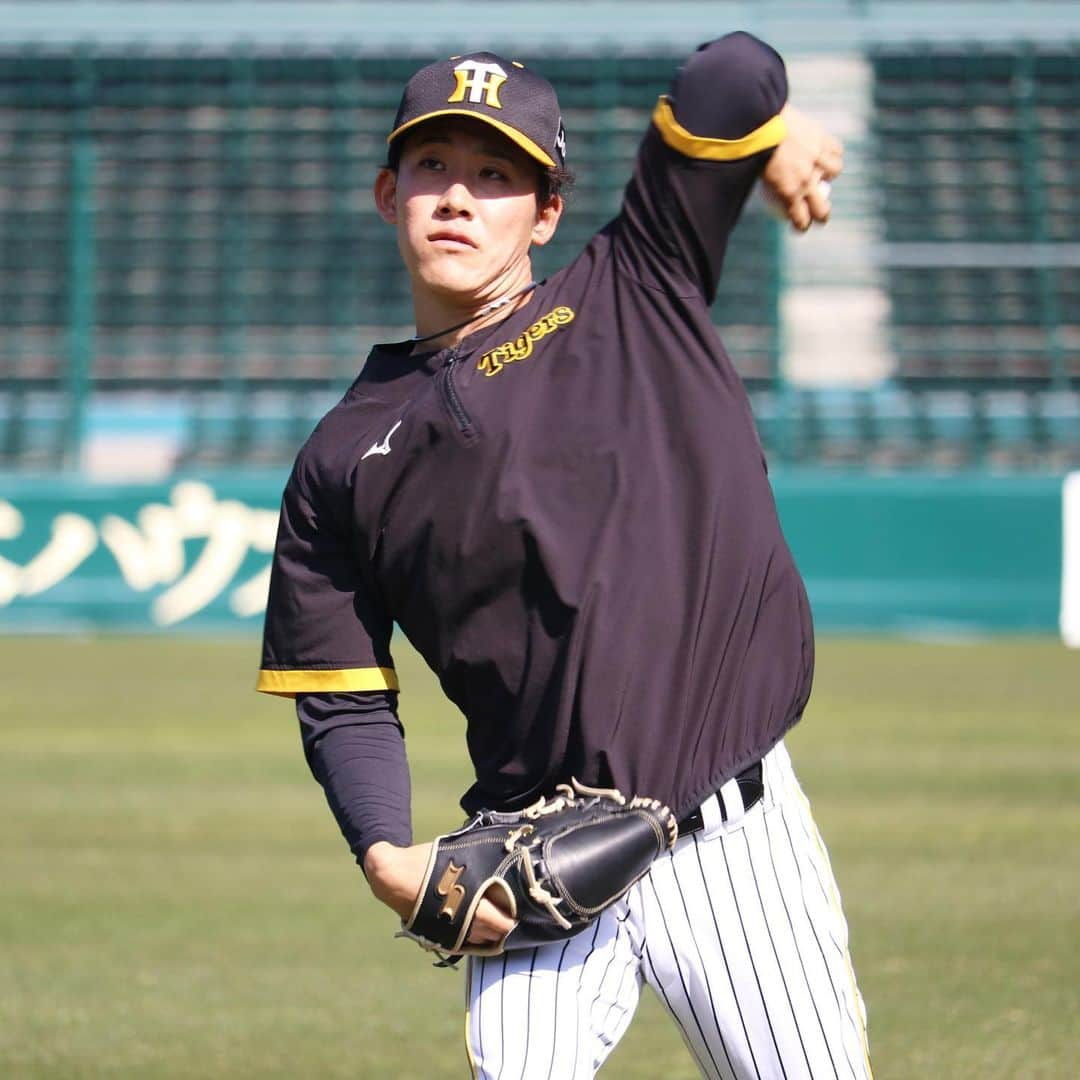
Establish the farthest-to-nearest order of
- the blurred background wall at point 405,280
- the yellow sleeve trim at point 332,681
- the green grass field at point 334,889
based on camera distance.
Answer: the blurred background wall at point 405,280 < the green grass field at point 334,889 < the yellow sleeve trim at point 332,681

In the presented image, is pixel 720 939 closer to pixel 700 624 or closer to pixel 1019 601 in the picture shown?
pixel 700 624

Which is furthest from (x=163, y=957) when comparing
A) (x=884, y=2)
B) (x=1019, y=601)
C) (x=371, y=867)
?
(x=884, y=2)

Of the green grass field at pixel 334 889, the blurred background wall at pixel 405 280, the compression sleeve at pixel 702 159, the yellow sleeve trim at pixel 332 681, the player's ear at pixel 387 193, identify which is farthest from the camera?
the blurred background wall at pixel 405 280

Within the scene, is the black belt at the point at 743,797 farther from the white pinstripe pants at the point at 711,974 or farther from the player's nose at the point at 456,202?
the player's nose at the point at 456,202

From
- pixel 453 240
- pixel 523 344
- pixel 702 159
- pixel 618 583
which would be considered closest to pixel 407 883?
pixel 618 583

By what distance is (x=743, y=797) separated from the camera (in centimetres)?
257

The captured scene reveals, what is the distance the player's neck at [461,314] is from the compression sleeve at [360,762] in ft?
1.76

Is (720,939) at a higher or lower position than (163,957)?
higher

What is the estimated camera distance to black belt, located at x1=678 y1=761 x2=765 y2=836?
2547mm

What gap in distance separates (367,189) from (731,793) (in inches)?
695

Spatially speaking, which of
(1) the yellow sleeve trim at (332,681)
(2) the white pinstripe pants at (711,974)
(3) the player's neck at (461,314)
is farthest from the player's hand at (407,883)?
(3) the player's neck at (461,314)

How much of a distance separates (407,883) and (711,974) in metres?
0.43

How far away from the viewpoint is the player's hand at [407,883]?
2.46m

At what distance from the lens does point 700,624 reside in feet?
8.34
